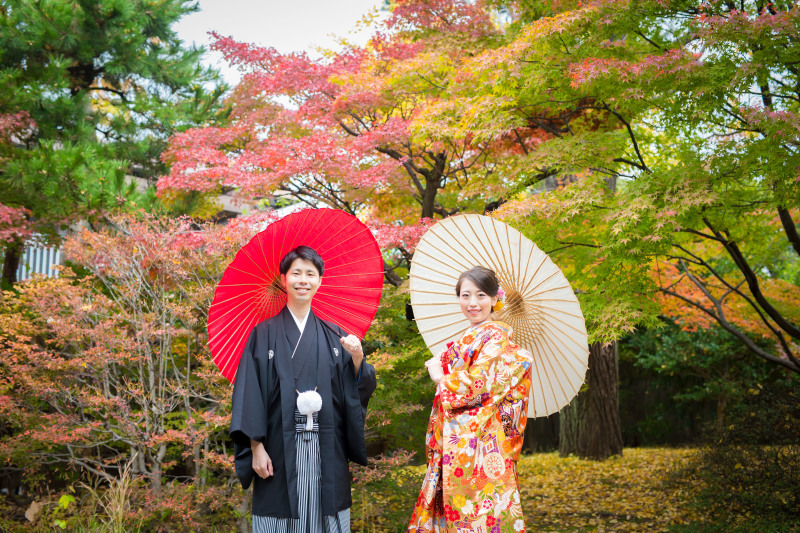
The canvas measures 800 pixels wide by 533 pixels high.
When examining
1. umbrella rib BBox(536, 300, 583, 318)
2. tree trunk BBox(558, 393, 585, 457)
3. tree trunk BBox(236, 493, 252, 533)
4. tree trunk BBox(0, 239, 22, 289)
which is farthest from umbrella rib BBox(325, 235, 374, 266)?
tree trunk BBox(558, 393, 585, 457)

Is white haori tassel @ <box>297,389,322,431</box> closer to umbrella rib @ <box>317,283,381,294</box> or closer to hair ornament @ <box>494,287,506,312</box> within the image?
umbrella rib @ <box>317,283,381,294</box>

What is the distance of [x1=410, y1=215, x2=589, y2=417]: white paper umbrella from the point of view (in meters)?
2.79

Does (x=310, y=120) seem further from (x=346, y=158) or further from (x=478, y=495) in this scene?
(x=478, y=495)

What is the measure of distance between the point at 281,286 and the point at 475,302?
2.92 ft

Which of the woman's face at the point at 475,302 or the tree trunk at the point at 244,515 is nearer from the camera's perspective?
the woman's face at the point at 475,302

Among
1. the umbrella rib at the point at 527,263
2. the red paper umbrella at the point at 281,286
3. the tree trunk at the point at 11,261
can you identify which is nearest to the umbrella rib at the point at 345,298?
the red paper umbrella at the point at 281,286

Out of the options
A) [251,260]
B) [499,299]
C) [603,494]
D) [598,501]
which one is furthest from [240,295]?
[603,494]

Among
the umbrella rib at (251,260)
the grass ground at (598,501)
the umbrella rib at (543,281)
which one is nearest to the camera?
the umbrella rib at (251,260)

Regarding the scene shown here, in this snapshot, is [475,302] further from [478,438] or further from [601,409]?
[601,409]

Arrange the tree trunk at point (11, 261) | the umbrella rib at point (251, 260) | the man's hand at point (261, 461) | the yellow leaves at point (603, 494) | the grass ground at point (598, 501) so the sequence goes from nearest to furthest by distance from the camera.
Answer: the man's hand at point (261, 461)
the umbrella rib at point (251, 260)
the grass ground at point (598, 501)
the yellow leaves at point (603, 494)
the tree trunk at point (11, 261)

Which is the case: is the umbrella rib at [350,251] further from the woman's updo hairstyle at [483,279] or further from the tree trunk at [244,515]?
the tree trunk at [244,515]

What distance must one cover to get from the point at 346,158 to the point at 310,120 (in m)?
0.85

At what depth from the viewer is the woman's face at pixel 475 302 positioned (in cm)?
268

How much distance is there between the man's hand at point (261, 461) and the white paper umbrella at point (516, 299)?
2.99ft
